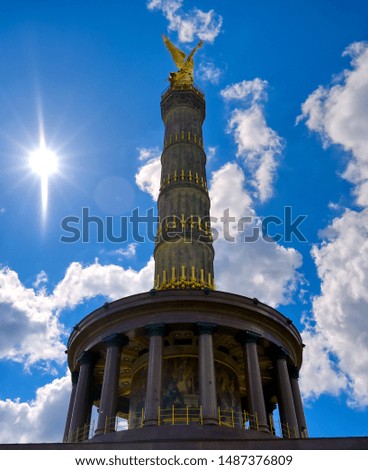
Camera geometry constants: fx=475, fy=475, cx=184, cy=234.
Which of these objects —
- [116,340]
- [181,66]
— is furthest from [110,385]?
[181,66]

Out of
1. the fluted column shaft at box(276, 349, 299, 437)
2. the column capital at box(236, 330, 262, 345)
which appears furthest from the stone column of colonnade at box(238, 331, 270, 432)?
the fluted column shaft at box(276, 349, 299, 437)

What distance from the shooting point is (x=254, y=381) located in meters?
27.0

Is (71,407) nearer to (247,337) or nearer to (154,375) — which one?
(154,375)

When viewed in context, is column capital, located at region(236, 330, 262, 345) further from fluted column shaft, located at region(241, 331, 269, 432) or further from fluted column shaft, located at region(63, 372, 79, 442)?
fluted column shaft, located at region(63, 372, 79, 442)

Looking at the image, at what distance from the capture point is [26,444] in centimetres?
2114

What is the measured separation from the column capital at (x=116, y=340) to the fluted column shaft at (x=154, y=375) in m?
1.93

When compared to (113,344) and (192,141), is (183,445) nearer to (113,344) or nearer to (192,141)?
(113,344)

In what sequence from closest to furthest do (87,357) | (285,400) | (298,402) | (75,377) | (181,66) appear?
1. (285,400)
2. (87,357)
3. (298,402)
4. (75,377)
5. (181,66)

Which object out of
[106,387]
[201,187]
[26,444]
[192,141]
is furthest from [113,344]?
[192,141]

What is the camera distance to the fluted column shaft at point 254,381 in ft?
83.7

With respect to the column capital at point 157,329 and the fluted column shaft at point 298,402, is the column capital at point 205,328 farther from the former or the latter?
the fluted column shaft at point 298,402

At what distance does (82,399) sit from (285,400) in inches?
489

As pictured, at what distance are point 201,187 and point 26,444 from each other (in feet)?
85.4

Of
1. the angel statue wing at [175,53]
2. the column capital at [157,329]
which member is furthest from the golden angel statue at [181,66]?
the column capital at [157,329]
